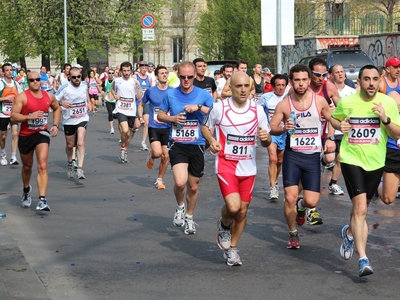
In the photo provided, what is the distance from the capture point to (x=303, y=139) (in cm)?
866

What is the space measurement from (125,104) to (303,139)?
9657 mm

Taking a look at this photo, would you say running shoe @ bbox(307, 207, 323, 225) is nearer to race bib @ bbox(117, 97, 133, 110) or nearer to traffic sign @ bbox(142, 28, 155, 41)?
race bib @ bbox(117, 97, 133, 110)

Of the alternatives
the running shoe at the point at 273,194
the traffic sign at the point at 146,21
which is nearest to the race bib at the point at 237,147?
the running shoe at the point at 273,194

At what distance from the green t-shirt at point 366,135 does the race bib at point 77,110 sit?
762 cm

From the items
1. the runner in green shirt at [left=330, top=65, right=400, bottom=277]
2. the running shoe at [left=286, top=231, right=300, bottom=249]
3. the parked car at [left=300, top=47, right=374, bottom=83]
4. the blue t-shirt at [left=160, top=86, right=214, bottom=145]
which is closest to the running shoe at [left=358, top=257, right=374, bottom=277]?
the runner in green shirt at [left=330, top=65, right=400, bottom=277]

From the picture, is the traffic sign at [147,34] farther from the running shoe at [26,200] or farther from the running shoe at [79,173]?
the running shoe at [26,200]

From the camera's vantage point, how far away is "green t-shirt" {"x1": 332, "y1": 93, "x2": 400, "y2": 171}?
7.79m

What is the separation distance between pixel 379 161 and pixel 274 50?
3868 cm

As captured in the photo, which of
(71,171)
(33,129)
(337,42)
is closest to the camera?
(33,129)

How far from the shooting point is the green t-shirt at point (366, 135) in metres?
7.79

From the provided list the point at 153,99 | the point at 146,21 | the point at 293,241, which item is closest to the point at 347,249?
the point at 293,241

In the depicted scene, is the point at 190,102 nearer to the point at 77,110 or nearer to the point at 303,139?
the point at 303,139

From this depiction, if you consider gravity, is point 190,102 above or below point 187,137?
above

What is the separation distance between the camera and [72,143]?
14930 millimetres
